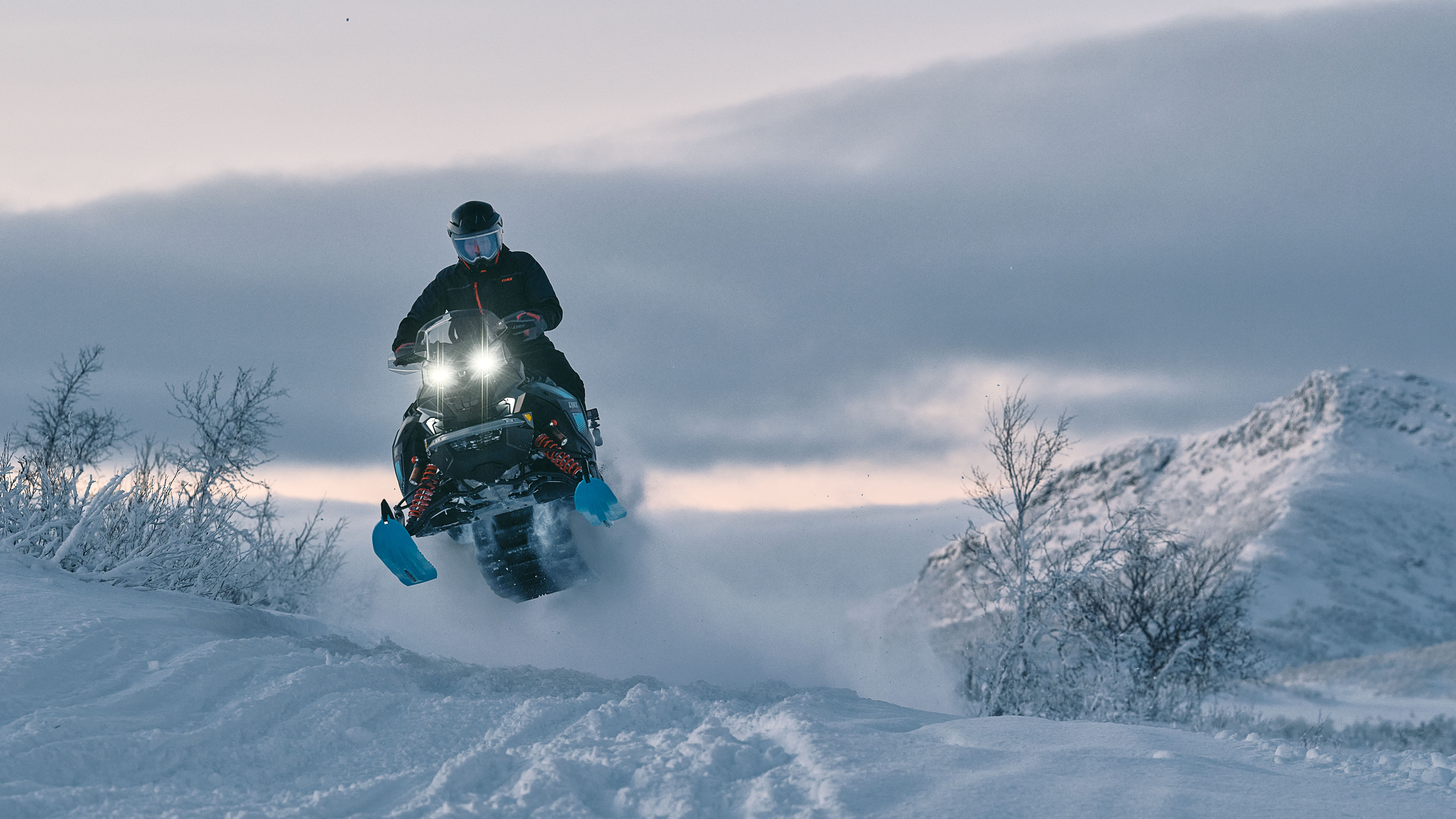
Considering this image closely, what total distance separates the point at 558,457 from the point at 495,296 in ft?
5.86

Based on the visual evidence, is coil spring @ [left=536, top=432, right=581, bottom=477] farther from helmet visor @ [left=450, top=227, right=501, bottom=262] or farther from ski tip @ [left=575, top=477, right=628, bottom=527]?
helmet visor @ [left=450, top=227, right=501, bottom=262]

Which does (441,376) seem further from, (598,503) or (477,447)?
(598,503)

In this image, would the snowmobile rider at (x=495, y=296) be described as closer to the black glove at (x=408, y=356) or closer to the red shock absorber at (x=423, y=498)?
the black glove at (x=408, y=356)

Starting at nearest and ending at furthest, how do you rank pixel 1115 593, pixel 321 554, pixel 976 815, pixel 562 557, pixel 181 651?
pixel 976 815 → pixel 181 651 → pixel 562 557 → pixel 321 554 → pixel 1115 593

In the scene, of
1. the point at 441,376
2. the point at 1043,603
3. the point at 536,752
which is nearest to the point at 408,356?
the point at 441,376

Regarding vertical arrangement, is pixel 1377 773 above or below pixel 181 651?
below

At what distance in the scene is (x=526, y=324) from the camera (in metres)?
9.55

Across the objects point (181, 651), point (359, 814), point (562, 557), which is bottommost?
point (359, 814)

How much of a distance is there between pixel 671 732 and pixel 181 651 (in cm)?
397

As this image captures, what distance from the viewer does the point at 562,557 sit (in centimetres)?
1112

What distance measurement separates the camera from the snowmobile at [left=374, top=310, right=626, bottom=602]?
9.31 m

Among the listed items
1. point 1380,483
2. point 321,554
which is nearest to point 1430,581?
point 1380,483

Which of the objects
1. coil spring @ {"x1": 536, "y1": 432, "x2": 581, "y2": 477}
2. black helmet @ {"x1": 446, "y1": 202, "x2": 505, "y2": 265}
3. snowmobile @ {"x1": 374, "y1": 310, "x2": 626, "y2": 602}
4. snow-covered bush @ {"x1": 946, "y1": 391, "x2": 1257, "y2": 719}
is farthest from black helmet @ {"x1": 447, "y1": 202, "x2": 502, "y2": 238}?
snow-covered bush @ {"x1": 946, "y1": 391, "x2": 1257, "y2": 719}

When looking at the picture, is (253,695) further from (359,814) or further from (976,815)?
(976,815)
